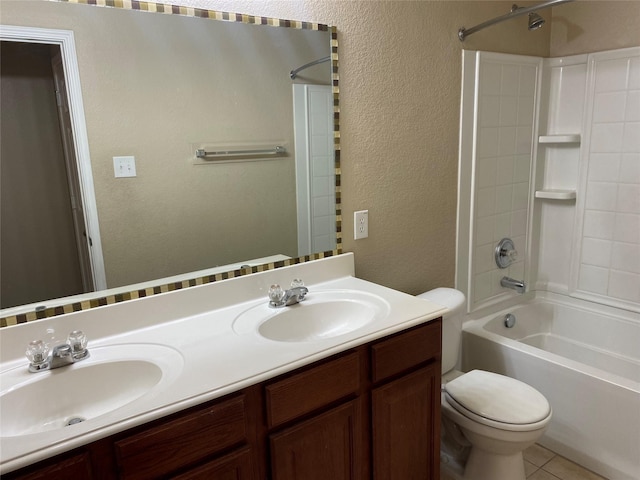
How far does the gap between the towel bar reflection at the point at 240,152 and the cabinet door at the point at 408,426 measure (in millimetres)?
874

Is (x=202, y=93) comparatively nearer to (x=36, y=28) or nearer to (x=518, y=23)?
(x=36, y=28)

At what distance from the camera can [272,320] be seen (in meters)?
1.50

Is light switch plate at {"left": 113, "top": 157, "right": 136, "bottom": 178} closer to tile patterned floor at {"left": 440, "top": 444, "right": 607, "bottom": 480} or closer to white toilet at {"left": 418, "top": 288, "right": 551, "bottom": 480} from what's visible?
white toilet at {"left": 418, "top": 288, "right": 551, "bottom": 480}

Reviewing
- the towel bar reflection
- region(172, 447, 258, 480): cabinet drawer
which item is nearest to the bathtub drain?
the towel bar reflection

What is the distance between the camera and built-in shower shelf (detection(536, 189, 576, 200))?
100 inches

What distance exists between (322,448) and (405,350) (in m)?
0.37

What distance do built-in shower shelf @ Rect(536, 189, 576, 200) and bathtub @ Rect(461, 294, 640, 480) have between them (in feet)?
1.89

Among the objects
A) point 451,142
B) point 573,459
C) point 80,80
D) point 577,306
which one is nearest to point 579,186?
point 577,306

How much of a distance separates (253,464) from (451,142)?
162 centimetres

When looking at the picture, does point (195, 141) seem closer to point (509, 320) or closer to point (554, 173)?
point (509, 320)

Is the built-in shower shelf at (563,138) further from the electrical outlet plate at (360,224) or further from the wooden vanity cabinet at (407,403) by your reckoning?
the wooden vanity cabinet at (407,403)

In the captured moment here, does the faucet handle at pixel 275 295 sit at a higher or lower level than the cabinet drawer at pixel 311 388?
higher

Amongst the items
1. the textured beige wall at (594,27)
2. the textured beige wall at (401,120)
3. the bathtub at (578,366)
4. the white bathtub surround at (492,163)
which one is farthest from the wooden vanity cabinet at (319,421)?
the textured beige wall at (594,27)

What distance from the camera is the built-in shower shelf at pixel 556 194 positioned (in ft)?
8.36
